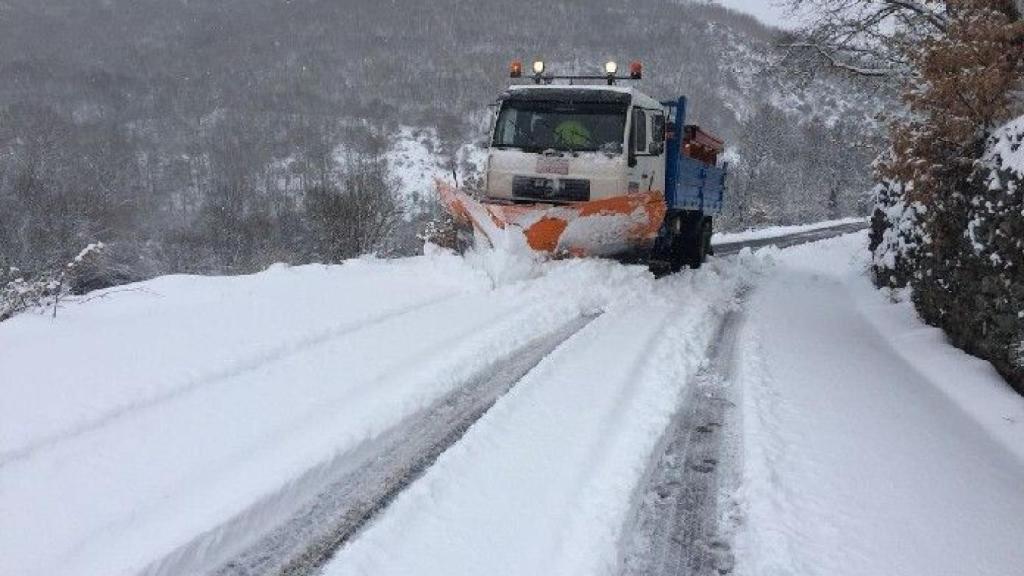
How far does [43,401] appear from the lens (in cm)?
392

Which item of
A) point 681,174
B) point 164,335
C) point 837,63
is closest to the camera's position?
point 164,335

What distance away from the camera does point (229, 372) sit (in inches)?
184

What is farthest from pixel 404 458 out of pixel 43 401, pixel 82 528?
pixel 43 401

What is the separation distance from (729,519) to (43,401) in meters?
3.84

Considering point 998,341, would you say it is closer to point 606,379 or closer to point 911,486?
point 911,486

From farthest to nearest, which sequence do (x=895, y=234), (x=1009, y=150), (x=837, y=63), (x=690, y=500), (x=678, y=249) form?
(x=678, y=249), (x=837, y=63), (x=895, y=234), (x=1009, y=150), (x=690, y=500)

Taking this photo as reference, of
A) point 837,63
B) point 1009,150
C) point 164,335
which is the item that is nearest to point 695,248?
point 837,63

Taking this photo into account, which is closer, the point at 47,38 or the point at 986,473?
the point at 986,473

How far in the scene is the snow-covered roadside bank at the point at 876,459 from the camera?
2857mm

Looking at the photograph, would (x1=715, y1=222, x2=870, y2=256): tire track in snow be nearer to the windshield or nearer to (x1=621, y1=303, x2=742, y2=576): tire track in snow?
the windshield

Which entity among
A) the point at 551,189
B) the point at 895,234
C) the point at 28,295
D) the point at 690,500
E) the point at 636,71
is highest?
the point at 636,71

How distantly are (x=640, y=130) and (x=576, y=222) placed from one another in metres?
1.88

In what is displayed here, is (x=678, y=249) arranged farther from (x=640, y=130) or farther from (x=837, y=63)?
(x=837, y=63)

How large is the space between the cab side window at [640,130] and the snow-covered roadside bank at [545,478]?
434 cm
